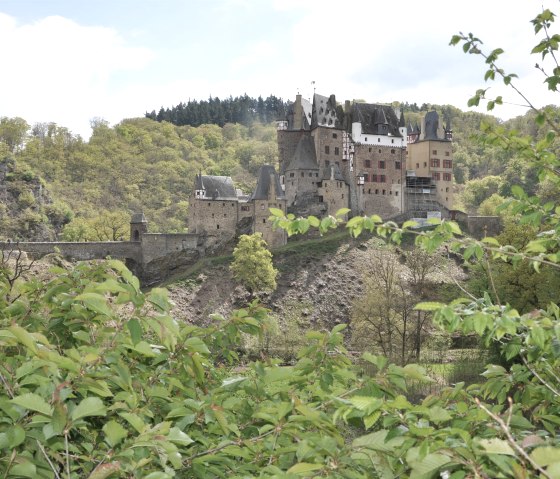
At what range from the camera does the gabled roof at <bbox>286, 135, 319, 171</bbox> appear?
2427 inches

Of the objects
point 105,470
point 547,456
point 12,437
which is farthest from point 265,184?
point 547,456

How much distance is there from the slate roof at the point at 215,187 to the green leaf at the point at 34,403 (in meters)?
57.8

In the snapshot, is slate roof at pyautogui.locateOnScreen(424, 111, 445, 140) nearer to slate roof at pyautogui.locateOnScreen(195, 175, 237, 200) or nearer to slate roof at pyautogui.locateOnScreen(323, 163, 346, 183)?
slate roof at pyautogui.locateOnScreen(323, 163, 346, 183)

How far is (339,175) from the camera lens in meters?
61.3

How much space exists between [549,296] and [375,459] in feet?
101

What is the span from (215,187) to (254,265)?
1121 centimetres

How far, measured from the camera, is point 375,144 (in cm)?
6322

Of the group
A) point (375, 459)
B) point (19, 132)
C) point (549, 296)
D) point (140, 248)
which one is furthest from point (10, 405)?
point (19, 132)

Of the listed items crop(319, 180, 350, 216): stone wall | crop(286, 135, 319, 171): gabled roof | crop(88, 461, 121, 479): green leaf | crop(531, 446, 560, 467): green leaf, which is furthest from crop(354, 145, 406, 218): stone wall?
crop(531, 446, 560, 467): green leaf

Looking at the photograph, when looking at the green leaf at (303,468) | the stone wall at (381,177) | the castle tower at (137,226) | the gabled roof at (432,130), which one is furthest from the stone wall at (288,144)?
the green leaf at (303,468)

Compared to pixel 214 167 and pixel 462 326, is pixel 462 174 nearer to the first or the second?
pixel 214 167

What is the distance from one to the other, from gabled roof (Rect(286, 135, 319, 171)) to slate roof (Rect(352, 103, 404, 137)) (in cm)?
458

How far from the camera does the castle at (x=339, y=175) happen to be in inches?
2393

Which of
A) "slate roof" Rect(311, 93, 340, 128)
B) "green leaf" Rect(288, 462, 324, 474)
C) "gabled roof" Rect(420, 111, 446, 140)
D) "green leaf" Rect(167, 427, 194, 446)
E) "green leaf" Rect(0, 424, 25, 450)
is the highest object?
"slate roof" Rect(311, 93, 340, 128)
